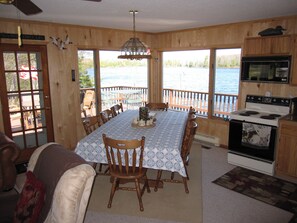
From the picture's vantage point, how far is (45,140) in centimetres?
478

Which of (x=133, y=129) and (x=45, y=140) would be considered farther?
(x=45, y=140)

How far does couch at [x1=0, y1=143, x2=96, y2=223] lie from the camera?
168 centimetres

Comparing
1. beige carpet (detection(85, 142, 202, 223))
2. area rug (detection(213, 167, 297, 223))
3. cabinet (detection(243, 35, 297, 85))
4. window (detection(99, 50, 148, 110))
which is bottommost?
beige carpet (detection(85, 142, 202, 223))

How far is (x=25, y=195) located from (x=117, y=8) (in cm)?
260

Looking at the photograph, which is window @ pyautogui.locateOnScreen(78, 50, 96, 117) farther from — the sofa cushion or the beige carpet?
the sofa cushion

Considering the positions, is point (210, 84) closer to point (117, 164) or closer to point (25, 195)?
point (117, 164)

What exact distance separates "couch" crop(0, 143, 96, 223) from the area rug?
233 centimetres

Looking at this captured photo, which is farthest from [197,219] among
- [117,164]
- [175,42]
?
[175,42]

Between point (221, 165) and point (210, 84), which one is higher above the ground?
point (210, 84)

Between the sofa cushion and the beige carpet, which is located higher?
the sofa cushion

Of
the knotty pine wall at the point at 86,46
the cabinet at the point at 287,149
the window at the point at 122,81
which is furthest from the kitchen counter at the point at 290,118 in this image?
the window at the point at 122,81

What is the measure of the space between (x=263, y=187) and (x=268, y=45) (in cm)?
223

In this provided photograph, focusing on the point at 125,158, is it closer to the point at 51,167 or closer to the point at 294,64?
the point at 51,167

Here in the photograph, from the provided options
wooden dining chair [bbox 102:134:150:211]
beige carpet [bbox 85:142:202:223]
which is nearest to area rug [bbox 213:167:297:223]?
beige carpet [bbox 85:142:202:223]
